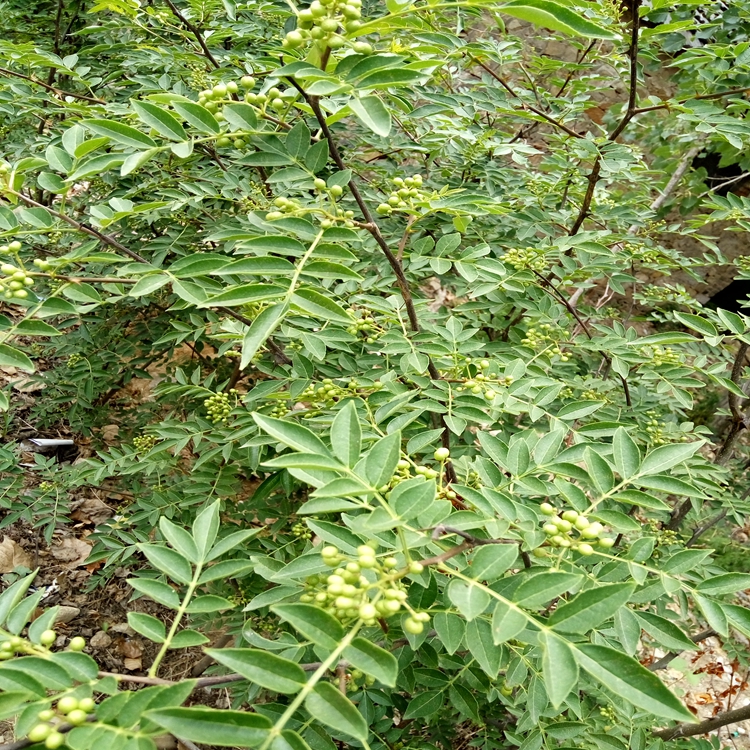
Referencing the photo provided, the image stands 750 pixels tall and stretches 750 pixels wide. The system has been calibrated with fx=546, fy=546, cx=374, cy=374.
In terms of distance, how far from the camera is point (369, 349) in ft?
7.39

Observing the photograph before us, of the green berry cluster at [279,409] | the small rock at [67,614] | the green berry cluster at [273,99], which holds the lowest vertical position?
the small rock at [67,614]

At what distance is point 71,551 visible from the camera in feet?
12.3

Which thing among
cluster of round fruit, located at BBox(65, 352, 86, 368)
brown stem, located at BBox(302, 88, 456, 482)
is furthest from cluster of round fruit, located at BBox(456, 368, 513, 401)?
cluster of round fruit, located at BBox(65, 352, 86, 368)

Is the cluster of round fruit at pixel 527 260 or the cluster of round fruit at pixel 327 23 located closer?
the cluster of round fruit at pixel 327 23

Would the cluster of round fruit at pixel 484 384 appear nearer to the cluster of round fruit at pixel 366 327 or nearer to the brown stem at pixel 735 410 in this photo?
the cluster of round fruit at pixel 366 327

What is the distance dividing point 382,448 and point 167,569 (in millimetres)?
525

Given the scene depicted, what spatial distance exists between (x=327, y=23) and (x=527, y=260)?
4.72 feet

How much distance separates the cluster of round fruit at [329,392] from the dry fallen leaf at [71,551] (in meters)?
2.79

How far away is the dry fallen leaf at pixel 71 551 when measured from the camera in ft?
12.1

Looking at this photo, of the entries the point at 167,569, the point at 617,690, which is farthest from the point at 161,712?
the point at 617,690

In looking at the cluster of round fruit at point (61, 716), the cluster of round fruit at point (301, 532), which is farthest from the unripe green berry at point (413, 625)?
the cluster of round fruit at point (301, 532)

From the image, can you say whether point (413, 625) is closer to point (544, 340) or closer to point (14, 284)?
point (14, 284)

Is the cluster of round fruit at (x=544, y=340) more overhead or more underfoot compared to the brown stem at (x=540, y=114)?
more underfoot

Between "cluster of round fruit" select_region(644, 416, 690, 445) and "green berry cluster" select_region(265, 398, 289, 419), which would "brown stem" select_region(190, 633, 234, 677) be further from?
"cluster of round fruit" select_region(644, 416, 690, 445)
